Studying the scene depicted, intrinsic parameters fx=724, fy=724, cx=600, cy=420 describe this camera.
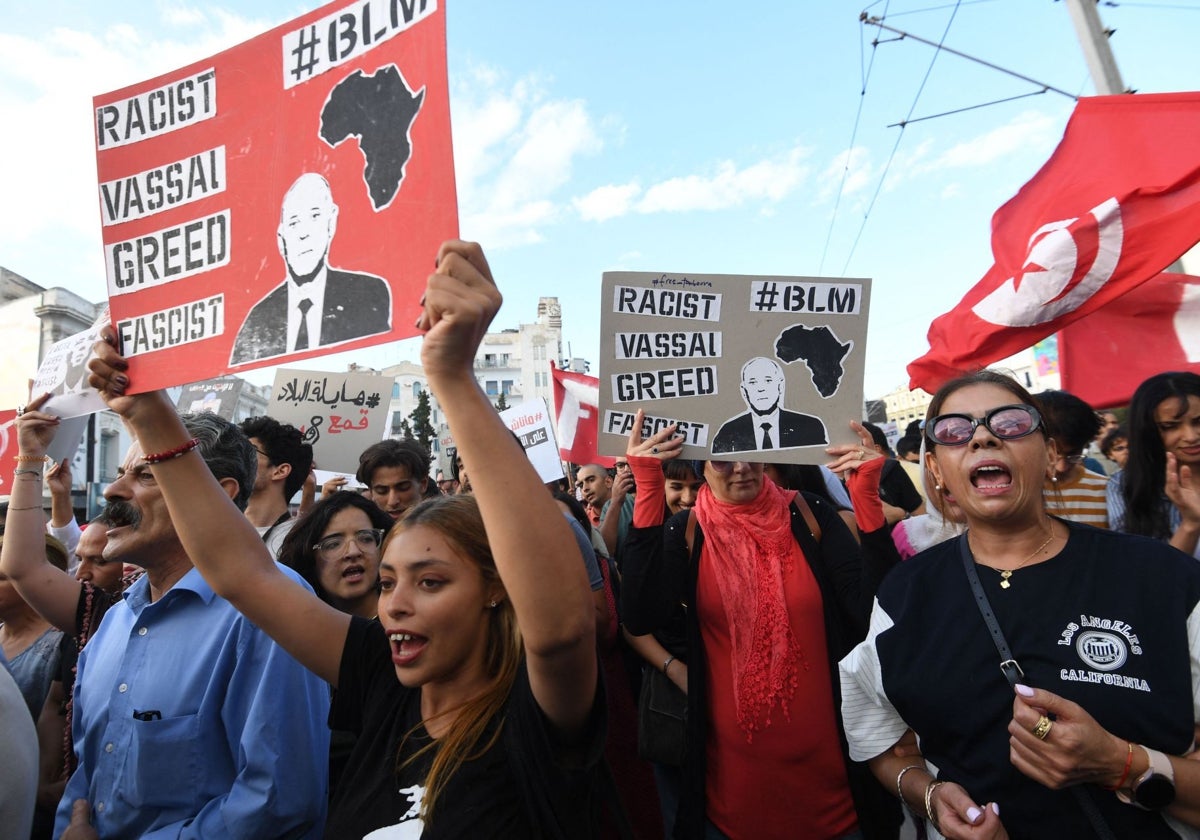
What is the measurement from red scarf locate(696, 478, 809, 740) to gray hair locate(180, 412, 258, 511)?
1.85m

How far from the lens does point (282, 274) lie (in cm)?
176

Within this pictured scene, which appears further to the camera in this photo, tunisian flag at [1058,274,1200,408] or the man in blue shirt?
tunisian flag at [1058,274,1200,408]

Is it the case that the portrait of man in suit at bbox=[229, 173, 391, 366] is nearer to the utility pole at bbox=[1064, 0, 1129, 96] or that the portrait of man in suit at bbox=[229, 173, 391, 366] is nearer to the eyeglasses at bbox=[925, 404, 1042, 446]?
the eyeglasses at bbox=[925, 404, 1042, 446]

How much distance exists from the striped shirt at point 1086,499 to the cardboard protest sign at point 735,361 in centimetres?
121

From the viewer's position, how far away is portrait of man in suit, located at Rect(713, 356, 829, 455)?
312cm

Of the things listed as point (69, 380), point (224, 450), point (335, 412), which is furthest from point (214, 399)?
point (224, 450)

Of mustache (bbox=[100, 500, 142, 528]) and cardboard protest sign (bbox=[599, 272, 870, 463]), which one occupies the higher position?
cardboard protest sign (bbox=[599, 272, 870, 463])

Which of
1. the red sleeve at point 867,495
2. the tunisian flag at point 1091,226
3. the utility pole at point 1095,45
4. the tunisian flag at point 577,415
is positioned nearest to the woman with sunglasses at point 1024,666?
the red sleeve at point 867,495

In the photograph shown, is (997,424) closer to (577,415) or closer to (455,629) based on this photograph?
(455,629)

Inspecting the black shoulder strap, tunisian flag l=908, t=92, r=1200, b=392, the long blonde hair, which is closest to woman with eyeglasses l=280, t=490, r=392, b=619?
the long blonde hair

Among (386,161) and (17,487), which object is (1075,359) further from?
(17,487)

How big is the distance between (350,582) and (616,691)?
1464 mm

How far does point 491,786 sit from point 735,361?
2158mm

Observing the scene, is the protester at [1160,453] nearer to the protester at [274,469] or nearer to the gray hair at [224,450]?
the gray hair at [224,450]
